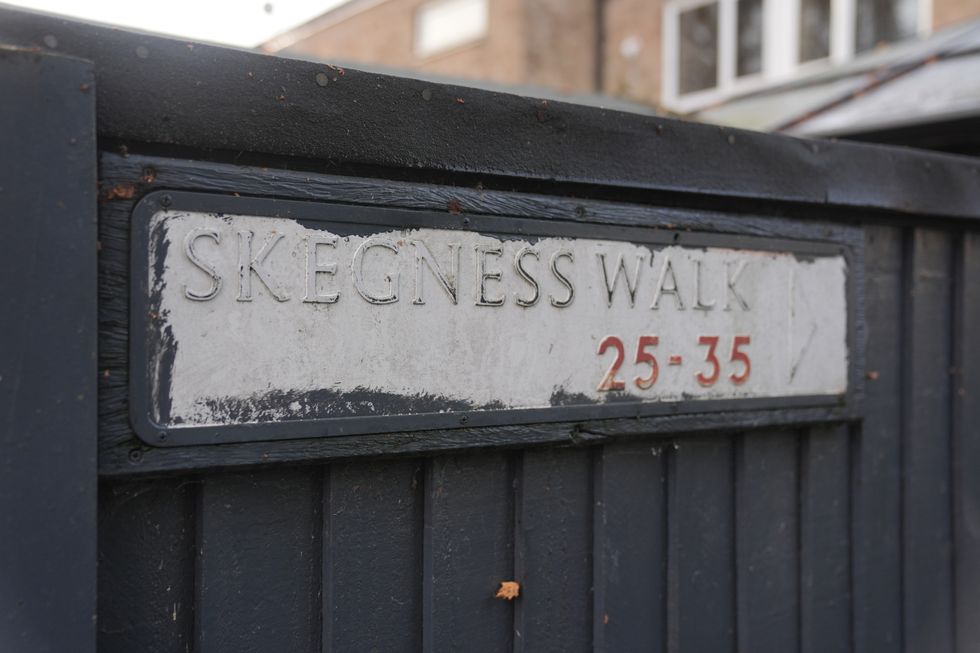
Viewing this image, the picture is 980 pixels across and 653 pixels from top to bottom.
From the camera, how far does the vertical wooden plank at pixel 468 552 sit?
1527mm

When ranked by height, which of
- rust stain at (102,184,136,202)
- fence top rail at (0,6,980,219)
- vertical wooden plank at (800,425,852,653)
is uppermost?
fence top rail at (0,6,980,219)

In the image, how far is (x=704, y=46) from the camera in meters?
10.8

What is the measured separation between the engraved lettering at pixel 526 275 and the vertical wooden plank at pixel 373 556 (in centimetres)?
36

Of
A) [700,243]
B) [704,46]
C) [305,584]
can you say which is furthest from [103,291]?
[704,46]

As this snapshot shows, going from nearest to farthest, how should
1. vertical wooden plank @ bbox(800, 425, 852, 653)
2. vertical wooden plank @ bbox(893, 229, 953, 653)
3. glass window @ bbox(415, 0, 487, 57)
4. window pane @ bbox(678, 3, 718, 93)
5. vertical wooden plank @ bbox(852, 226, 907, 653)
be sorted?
vertical wooden plank @ bbox(800, 425, 852, 653) < vertical wooden plank @ bbox(852, 226, 907, 653) < vertical wooden plank @ bbox(893, 229, 953, 653) < window pane @ bbox(678, 3, 718, 93) < glass window @ bbox(415, 0, 487, 57)

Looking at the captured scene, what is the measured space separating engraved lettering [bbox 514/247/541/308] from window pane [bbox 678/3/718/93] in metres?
10.1

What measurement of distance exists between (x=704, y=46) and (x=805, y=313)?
9.76 m

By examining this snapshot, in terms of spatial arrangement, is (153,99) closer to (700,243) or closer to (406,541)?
(406,541)

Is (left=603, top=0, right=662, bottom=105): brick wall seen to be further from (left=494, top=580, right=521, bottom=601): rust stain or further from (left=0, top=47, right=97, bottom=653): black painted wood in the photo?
(left=0, top=47, right=97, bottom=653): black painted wood

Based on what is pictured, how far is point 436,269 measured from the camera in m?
1.46

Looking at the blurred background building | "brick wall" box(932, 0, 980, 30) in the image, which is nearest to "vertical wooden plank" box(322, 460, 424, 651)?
the blurred background building

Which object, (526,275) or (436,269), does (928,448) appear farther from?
(436,269)

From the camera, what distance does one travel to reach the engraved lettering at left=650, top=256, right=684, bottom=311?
172cm

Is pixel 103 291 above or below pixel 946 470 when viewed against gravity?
above
